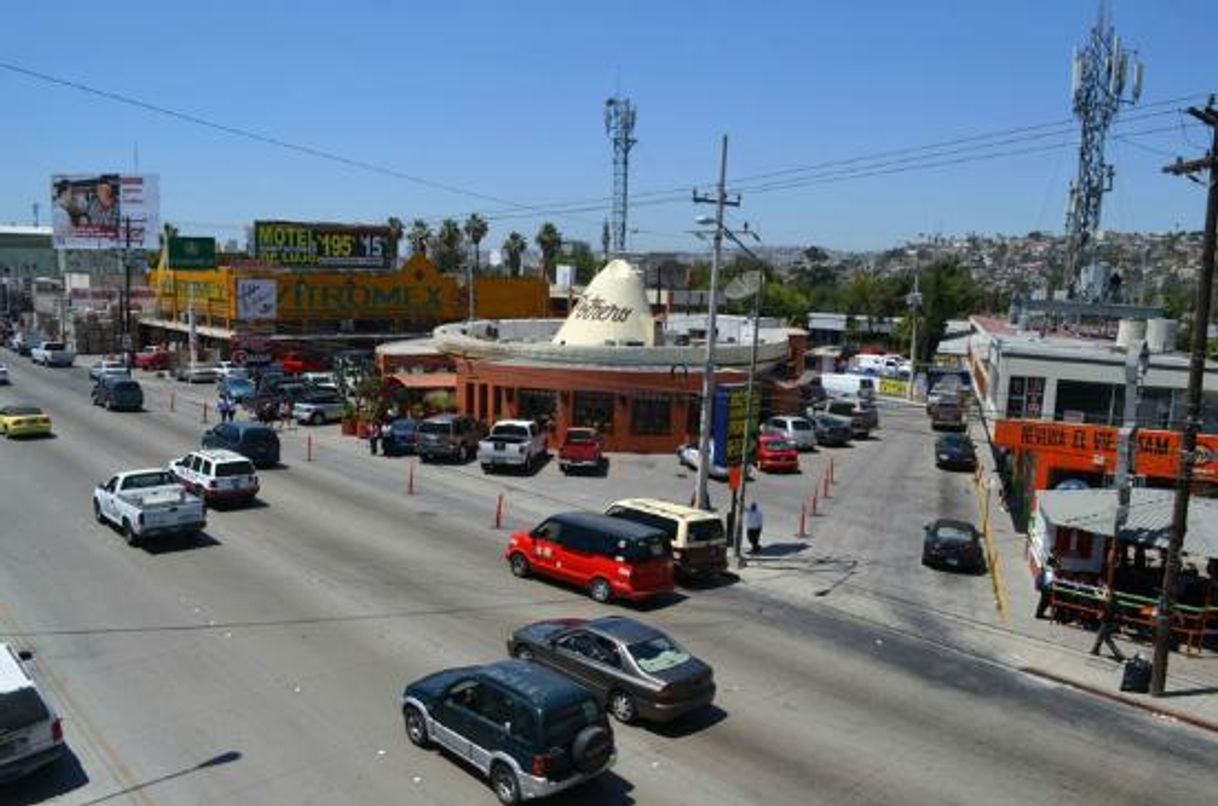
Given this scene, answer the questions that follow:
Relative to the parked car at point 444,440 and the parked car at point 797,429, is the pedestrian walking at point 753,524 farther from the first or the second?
the parked car at point 797,429

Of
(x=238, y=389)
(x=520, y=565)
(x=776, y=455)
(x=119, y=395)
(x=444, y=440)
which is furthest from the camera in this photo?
(x=238, y=389)

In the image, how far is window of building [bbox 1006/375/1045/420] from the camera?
106 feet

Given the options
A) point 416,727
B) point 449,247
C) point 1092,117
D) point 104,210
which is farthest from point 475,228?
point 416,727

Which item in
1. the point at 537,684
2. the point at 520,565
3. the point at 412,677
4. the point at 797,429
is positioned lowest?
the point at 412,677

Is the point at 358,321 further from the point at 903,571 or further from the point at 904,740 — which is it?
the point at 904,740

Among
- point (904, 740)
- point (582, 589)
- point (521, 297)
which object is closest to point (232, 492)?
point (582, 589)

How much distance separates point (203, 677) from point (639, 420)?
28.6 metres

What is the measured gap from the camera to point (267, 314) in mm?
74125

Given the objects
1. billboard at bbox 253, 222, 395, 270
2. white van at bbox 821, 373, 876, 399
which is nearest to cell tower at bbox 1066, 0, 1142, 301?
white van at bbox 821, 373, 876, 399

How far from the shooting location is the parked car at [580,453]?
1521 inches

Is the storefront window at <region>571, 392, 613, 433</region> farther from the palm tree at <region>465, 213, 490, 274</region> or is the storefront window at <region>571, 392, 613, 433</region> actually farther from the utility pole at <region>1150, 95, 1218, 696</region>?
the palm tree at <region>465, 213, 490, 274</region>

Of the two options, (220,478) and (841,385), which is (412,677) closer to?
(220,478)

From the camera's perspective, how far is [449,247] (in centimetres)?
13900

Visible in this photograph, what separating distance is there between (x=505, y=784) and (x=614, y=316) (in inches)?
1484
